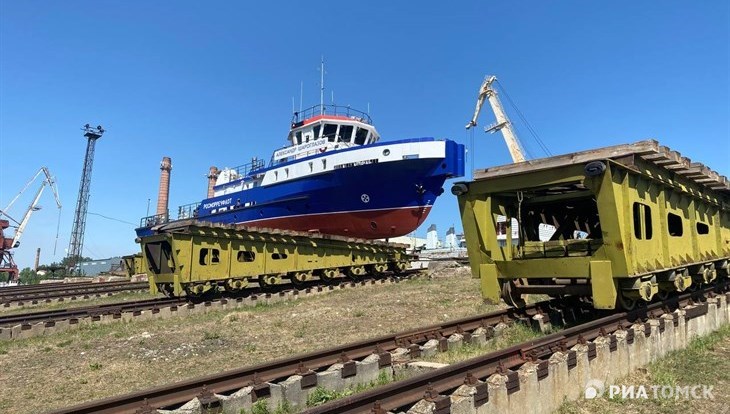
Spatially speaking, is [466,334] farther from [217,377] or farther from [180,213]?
[180,213]

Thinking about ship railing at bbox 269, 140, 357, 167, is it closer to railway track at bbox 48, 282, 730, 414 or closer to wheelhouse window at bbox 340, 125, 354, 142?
wheelhouse window at bbox 340, 125, 354, 142

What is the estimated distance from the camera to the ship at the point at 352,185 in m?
19.4

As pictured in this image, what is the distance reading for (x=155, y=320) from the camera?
1110cm

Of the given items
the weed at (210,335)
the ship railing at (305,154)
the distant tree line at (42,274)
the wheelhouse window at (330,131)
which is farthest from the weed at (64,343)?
the distant tree line at (42,274)

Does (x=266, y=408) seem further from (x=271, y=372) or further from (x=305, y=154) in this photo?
(x=305, y=154)

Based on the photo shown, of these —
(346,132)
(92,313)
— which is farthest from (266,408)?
(346,132)

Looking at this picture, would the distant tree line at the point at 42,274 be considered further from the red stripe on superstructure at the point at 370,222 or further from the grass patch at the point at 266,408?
the grass patch at the point at 266,408

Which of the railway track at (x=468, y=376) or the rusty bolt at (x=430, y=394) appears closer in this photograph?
the railway track at (x=468, y=376)

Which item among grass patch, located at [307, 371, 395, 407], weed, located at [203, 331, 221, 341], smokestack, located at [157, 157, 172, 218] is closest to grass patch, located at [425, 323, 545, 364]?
grass patch, located at [307, 371, 395, 407]

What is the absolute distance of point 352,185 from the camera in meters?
19.9

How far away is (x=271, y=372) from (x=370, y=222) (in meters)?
15.2

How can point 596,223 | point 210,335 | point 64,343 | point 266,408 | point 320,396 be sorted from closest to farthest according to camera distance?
point 266,408 → point 320,396 → point 64,343 → point 210,335 → point 596,223

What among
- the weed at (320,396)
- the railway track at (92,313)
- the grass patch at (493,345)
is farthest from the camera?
the railway track at (92,313)

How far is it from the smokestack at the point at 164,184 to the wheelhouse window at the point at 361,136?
3019 centimetres
